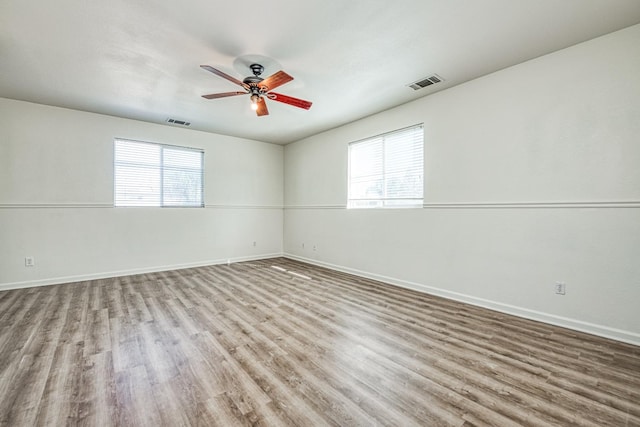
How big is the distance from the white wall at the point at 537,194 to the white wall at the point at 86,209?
373 centimetres

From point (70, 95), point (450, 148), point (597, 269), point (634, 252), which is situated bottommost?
point (597, 269)

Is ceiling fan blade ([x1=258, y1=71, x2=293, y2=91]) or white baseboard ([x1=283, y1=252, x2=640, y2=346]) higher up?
ceiling fan blade ([x1=258, y1=71, x2=293, y2=91])

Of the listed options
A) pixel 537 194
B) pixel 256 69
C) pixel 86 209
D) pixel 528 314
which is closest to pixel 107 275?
pixel 86 209

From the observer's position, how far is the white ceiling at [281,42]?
7.26ft

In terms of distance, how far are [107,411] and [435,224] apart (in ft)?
12.4

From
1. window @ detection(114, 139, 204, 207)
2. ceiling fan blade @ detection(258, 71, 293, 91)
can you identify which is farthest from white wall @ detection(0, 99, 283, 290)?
ceiling fan blade @ detection(258, 71, 293, 91)

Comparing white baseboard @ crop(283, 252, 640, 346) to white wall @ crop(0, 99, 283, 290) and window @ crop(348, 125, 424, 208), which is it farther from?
white wall @ crop(0, 99, 283, 290)

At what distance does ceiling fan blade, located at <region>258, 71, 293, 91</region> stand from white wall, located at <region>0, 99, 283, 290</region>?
133 inches

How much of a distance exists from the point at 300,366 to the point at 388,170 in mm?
3350

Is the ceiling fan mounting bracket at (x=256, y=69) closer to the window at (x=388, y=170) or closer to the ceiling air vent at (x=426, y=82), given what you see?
the ceiling air vent at (x=426, y=82)

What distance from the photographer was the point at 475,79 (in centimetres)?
340

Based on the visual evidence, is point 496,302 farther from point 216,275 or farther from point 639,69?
point 216,275

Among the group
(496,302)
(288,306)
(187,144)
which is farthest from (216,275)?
(496,302)

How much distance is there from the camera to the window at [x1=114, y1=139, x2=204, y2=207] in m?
4.94
